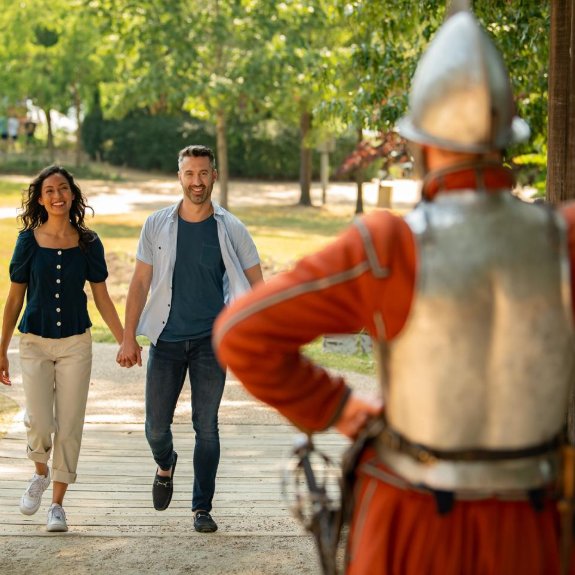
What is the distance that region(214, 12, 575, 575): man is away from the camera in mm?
2666

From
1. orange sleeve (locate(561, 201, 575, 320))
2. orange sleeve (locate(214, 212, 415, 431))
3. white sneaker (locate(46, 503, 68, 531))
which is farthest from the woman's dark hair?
orange sleeve (locate(561, 201, 575, 320))

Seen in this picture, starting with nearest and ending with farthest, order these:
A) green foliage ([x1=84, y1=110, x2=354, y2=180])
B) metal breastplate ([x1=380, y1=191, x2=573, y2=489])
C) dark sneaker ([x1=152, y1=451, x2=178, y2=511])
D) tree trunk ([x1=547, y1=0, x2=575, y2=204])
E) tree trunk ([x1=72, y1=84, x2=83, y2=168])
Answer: metal breastplate ([x1=380, y1=191, x2=573, y2=489]), tree trunk ([x1=547, y1=0, x2=575, y2=204]), dark sneaker ([x1=152, y1=451, x2=178, y2=511]), green foliage ([x1=84, y1=110, x2=354, y2=180]), tree trunk ([x1=72, y1=84, x2=83, y2=168])

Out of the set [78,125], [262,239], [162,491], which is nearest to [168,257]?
[162,491]

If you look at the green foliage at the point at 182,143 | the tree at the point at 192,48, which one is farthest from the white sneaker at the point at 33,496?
the green foliage at the point at 182,143

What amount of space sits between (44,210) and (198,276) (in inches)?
34.2

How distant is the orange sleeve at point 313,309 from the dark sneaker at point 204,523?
337 centimetres

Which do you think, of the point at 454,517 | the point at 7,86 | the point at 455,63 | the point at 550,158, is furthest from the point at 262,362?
the point at 7,86

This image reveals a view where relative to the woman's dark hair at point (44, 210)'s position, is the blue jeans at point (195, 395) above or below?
below

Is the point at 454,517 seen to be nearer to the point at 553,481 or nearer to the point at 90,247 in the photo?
the point at 553,481

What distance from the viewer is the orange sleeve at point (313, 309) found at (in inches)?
106

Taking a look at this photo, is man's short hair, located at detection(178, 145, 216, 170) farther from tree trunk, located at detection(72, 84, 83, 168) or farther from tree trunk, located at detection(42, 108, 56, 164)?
tree trunk, located at detection(42, 108, 56, 164)

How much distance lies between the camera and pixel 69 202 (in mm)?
6215

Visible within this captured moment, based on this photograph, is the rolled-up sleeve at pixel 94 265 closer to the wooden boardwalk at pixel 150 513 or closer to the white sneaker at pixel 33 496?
the white sneaker at pixel 33 496

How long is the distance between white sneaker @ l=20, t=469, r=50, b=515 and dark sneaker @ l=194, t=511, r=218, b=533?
813 millimetres
